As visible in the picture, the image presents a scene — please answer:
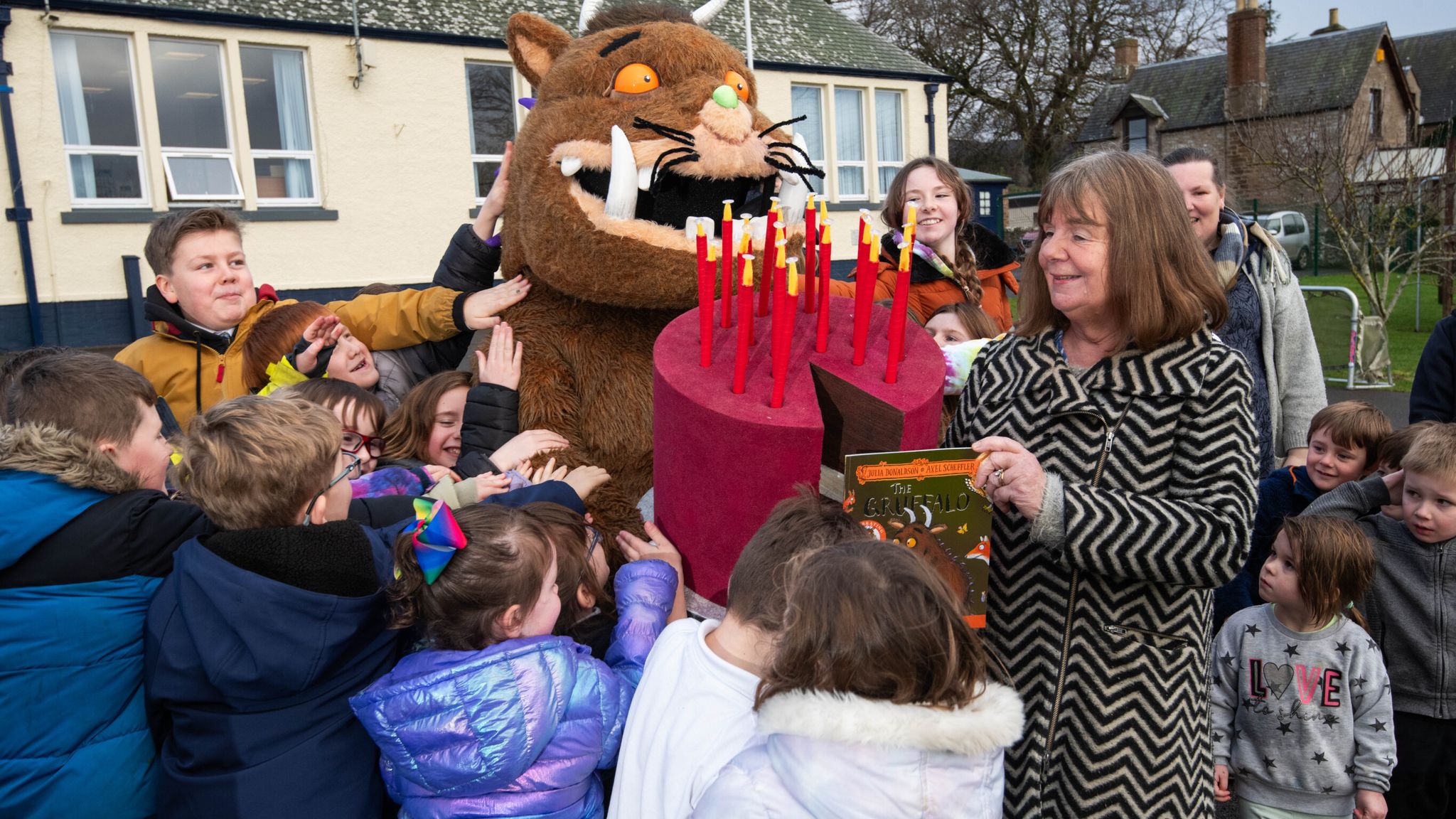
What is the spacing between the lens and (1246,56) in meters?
26.6

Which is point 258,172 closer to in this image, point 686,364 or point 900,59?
point 900,59

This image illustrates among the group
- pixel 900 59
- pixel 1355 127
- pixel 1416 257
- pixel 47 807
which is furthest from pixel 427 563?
pixel 900 59

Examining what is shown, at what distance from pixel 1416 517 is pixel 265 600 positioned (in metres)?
2.84

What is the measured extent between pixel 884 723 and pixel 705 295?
2.79 ft

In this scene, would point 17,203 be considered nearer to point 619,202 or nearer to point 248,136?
point 248,136

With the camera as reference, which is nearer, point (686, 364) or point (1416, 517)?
point (686, 364)

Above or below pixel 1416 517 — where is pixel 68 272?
above

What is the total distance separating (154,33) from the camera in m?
10.3

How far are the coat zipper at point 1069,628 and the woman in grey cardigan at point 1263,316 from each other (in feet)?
5.05

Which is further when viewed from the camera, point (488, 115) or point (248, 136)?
point (488, 115)

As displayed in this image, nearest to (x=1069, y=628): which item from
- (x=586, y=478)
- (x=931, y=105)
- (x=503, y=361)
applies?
(x=586, y=478)

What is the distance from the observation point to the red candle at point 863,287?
5.40ft

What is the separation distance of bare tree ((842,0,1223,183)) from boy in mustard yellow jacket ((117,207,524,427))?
1000 inches

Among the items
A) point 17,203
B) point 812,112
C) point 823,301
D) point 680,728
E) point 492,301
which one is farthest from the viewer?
point 812,112
